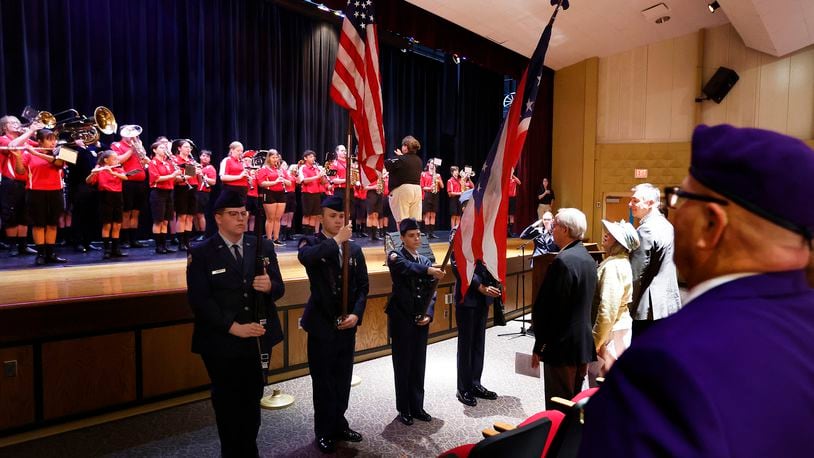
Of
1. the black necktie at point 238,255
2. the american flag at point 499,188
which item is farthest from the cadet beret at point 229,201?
the american flag at point 499,188

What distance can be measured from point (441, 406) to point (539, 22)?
8289 millimetres

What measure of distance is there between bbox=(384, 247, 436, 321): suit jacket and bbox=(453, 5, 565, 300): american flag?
511mm

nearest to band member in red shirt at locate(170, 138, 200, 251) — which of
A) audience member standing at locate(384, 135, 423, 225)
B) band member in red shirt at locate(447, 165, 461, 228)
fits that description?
audience member standing at locate(384, 135, 423, 225)

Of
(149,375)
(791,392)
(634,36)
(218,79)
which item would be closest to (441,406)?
(149,375)

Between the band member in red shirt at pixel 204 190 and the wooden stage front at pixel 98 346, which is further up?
the band member in red shirt at pixel 204 190

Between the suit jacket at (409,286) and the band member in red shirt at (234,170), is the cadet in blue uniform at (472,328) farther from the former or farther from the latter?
the band member in red shirt at (234,170)

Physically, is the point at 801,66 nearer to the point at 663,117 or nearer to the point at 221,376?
the point at 663,117

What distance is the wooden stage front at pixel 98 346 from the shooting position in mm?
3520

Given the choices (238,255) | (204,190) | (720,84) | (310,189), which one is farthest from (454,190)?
(238,255)

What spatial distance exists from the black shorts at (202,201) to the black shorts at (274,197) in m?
1.06

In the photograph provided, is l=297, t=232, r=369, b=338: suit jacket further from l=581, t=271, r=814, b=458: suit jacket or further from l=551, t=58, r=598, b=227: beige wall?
l=551, t=58, r=598, b=227: beige wall

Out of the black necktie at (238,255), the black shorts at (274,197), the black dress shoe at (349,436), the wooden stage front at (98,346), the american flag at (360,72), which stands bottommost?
the black dress shoe at (349,436)

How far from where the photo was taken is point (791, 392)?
2.10 ft

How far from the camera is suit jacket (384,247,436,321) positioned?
12.7ft
